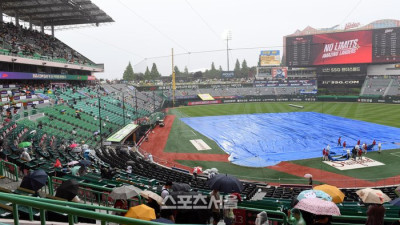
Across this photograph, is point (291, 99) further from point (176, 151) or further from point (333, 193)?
point (333, 193)

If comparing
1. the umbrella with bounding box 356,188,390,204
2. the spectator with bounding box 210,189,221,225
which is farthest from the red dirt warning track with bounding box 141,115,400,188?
the spectator with bounding box 210,189,221,225

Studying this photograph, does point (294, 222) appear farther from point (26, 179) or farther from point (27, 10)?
point (27, 10)

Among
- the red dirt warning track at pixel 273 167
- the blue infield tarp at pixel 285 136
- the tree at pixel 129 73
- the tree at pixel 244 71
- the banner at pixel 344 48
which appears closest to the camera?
the red dirt warning track at pixel 273 167

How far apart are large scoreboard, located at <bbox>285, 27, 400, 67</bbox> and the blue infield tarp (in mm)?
33609

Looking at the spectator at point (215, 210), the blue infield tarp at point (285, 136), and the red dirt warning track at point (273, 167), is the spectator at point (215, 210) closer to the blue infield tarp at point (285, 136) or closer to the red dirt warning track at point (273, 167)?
the red dirt warning track at point (273, 167)

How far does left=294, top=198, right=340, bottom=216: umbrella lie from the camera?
6012mm

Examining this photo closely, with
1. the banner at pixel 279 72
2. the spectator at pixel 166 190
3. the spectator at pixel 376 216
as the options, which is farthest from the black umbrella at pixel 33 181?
the banner at pixel 279 72

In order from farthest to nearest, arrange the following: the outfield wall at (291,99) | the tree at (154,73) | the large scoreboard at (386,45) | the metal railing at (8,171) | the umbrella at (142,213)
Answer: the tree at (154,73) → the large scoreboard at (386,45) → the outfield wall at (291,99) → the metal railing at (8,171) → the umbrella at (142,213)

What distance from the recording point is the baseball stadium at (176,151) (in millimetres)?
7004

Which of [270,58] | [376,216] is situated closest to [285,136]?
[376,216]

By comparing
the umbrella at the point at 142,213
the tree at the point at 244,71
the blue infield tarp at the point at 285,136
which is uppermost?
the tree at the point at 244,71

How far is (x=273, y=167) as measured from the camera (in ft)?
76.9

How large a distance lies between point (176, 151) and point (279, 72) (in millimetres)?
74079

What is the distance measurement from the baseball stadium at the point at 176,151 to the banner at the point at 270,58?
23.1 meters
